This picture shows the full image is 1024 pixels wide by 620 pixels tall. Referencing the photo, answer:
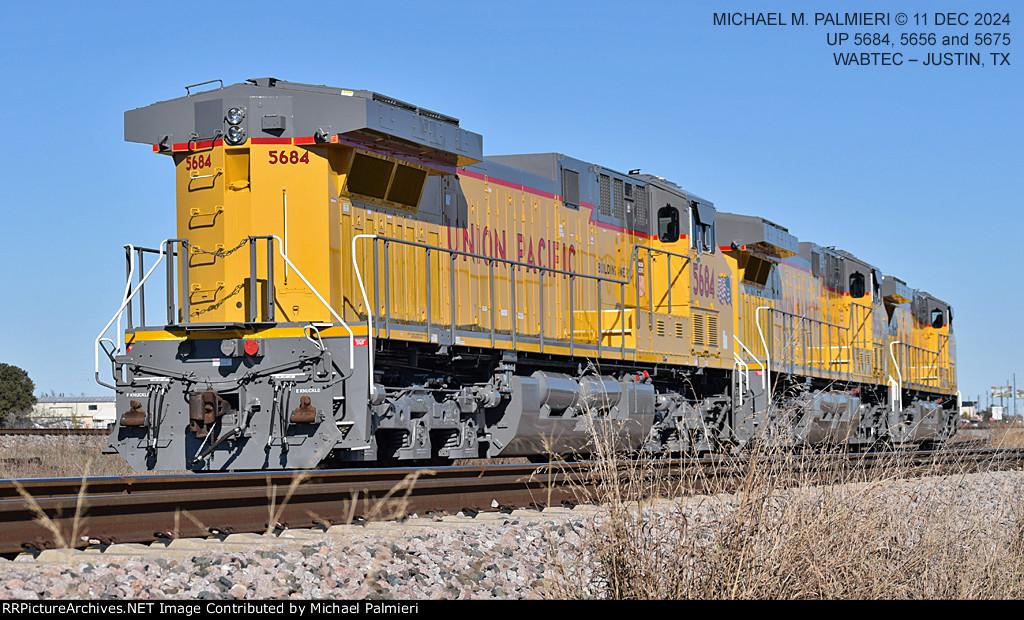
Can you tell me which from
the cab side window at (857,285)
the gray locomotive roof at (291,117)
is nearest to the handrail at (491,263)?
the gray locomotive roof at (291,117)

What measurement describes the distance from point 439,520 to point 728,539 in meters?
2.94

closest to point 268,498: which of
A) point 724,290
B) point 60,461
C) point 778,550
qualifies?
point 778,550

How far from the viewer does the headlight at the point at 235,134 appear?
423 inches

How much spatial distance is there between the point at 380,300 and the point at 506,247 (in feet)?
8.32

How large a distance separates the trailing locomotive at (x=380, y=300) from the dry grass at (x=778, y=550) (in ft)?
5.74

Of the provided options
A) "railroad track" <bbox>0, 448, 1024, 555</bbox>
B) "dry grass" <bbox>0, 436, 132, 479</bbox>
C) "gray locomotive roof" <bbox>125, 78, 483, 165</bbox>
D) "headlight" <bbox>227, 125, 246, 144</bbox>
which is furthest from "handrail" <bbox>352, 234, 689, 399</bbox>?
"dry grass" <bbox>0, 436, 132, 479</bbox>

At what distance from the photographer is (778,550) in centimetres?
552

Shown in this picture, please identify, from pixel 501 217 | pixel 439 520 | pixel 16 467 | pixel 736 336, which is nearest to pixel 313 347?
pixel 439 520

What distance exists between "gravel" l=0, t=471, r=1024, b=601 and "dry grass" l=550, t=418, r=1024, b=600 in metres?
0.17

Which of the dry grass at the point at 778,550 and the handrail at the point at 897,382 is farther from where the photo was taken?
the handrail at the point at 897,382

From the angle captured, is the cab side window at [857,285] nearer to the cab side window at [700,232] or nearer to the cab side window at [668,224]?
the cab side window at [700,232]

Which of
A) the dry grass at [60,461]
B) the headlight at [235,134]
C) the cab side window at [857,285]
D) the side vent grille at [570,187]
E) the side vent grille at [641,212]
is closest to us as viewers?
the headlight at [235,134]

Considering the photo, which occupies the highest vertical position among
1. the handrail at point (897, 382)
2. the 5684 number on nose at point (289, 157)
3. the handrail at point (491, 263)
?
the 5684 number on nose at point (289, 157)
